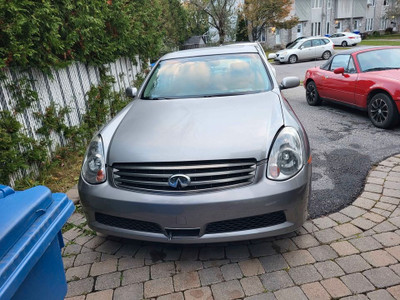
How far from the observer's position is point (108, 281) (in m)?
2.35

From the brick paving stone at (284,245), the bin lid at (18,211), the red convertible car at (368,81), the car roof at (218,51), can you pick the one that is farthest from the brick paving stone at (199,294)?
the red convertible car at (368,81)

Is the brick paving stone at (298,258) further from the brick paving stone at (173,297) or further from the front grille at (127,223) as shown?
the front grille at (127,223)

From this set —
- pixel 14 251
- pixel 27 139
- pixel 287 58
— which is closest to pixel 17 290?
pixel 14 251

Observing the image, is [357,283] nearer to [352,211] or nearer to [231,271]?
[231,271]

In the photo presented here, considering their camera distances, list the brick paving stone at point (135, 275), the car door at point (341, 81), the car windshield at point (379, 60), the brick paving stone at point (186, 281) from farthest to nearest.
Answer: the car door at point (341, 81) < the car windshield at point (379, 60) < the brick paving stone at point (135, 275) < the brick paving stone at point (186, 281)

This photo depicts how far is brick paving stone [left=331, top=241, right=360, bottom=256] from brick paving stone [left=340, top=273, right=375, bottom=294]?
0.85 ft

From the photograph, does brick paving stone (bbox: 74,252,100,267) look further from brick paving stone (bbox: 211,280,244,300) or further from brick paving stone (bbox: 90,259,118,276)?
brick paving stone (bbox: 211,280,244,300)

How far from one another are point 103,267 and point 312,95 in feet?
22.2

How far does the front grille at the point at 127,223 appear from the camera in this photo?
2322 mm

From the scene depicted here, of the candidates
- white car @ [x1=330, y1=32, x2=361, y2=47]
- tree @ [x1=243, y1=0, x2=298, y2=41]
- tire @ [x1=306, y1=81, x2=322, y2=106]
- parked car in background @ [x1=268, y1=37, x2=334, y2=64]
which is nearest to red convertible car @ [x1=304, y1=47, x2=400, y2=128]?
tire @ [x1=306, y1=81, x2=322, y2=106]

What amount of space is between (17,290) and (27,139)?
3.09m

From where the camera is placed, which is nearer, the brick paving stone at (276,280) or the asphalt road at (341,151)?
the brick paving stone at (276,280)

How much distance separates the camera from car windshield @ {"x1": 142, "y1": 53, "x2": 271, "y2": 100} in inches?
134

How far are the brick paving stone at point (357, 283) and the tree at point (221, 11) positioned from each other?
32.9m
